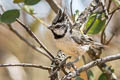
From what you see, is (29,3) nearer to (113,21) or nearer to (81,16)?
(81,16)

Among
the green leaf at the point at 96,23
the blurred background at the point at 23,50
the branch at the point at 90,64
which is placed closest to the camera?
the branch at the point at 90,64

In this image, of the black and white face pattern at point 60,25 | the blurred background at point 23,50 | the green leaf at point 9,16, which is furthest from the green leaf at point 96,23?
the blurred background at point 23,50

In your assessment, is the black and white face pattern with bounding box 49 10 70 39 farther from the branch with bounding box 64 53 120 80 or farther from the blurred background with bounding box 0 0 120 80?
the blurred background with bounding box 0 0 120 80

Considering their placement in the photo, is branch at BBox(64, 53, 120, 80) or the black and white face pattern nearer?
branch at BBox(64, 53, 120, 80)

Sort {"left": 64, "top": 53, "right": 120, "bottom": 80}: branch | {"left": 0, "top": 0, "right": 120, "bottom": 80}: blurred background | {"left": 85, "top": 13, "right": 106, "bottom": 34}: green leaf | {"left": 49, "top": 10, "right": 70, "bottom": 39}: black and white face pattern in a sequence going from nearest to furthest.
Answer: {"left": 64, "top": 53, "right": 120, "bottom": 80}: branch, {"left": 85, "top": 13, "right": 106, "bottom": 34}: green leaf, {"left": 49, "top": 10, "right": 70, "bottom": 39}: black and white face pattern, {"left": 0, "top": 0, "right": 120, "bottom": 80}: blurred background

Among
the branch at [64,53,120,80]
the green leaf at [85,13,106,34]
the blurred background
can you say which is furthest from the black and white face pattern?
the blurred background

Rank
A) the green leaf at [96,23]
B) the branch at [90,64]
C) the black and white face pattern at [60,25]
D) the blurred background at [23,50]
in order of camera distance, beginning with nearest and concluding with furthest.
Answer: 1. the branch at [90,64]
2. the green leaf at [96,23]
3. the black and white face pattern at [60,25]
4. the blurred background at [23,50]

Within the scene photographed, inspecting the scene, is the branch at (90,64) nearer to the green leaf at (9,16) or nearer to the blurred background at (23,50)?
the green leaf at (9,16)

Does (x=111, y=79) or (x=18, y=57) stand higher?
(x=18, y=57)

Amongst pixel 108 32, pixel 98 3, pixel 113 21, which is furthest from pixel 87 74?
pixel 113 21

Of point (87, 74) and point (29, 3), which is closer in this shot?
point (29, 3)

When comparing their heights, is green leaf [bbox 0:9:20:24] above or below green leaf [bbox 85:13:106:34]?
above
